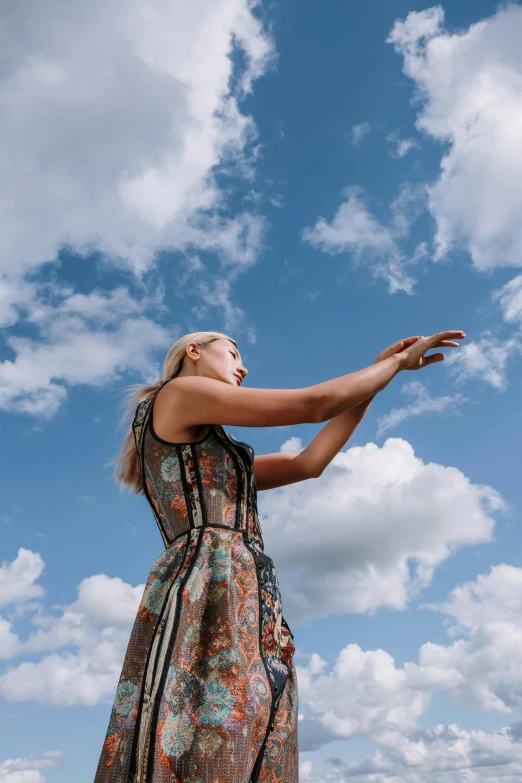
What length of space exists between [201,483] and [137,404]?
0.67m

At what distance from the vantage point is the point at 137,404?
387 cm

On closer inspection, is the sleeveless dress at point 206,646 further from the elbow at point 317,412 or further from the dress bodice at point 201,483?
the elbow at point 317,412

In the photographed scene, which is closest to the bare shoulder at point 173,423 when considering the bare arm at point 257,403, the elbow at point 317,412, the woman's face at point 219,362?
the bare arm at point 257,403

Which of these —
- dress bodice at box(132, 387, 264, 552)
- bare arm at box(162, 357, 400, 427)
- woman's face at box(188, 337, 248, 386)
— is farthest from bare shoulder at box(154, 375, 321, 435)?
woman's face at box(188, 337, 248, 386)

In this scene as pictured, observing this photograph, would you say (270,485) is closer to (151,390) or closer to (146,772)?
(151,390)

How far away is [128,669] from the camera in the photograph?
3.20 meters

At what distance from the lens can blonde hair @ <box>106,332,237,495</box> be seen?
12.8ft

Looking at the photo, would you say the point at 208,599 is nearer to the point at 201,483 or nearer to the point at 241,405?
the point at 201,483

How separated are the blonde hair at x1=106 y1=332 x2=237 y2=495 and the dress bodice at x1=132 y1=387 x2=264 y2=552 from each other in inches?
10.2

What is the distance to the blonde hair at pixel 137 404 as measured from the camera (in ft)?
12.8

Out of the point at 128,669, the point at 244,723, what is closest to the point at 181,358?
the point at 128,669

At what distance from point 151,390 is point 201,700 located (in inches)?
62.6

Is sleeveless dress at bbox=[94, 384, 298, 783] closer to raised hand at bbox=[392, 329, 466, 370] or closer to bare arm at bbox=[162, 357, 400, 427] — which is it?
bare arm at bbox=[162, 357, 400, 427]

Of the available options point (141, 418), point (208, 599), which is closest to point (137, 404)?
point (141, 418)
